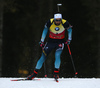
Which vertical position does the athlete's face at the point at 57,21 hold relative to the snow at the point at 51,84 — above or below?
above


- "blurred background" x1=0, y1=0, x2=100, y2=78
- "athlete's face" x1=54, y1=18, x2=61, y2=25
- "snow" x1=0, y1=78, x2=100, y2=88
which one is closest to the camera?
"snow" x1=0, y1=78, x2=100, y2=88

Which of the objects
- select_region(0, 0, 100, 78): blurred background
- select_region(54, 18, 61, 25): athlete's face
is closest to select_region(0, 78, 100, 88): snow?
select_region(54, 18, 61, 25): athlete's face

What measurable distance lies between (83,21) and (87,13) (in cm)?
90

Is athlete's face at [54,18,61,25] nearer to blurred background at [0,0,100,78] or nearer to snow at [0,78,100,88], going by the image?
snow at [0,78,100,88]

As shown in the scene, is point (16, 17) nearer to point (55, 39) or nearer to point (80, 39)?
point (80, 39)

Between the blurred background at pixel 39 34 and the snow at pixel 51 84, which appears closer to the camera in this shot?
the snow at pixel 51 84

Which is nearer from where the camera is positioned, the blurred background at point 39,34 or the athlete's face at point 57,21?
A: the athlete's face at point 57,21

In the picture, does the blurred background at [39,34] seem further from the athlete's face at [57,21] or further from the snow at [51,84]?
the snow at [51,84]

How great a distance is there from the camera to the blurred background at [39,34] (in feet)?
55.7

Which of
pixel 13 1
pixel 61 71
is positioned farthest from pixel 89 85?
pixel 13 1

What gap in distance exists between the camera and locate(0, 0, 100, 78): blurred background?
55.7ft

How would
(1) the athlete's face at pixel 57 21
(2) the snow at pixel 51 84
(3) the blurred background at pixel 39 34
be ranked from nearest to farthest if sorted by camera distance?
(2) the snow at pixel 51 84, (1) the athlete's face at pixel 57 21, (3) the blurred background at pixel 39 34

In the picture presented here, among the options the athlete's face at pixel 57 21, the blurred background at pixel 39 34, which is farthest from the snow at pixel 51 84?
the blurred background at pixel 39 34

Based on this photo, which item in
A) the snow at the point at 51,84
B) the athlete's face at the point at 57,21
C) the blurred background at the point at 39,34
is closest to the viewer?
the snow at the point at 51,84
